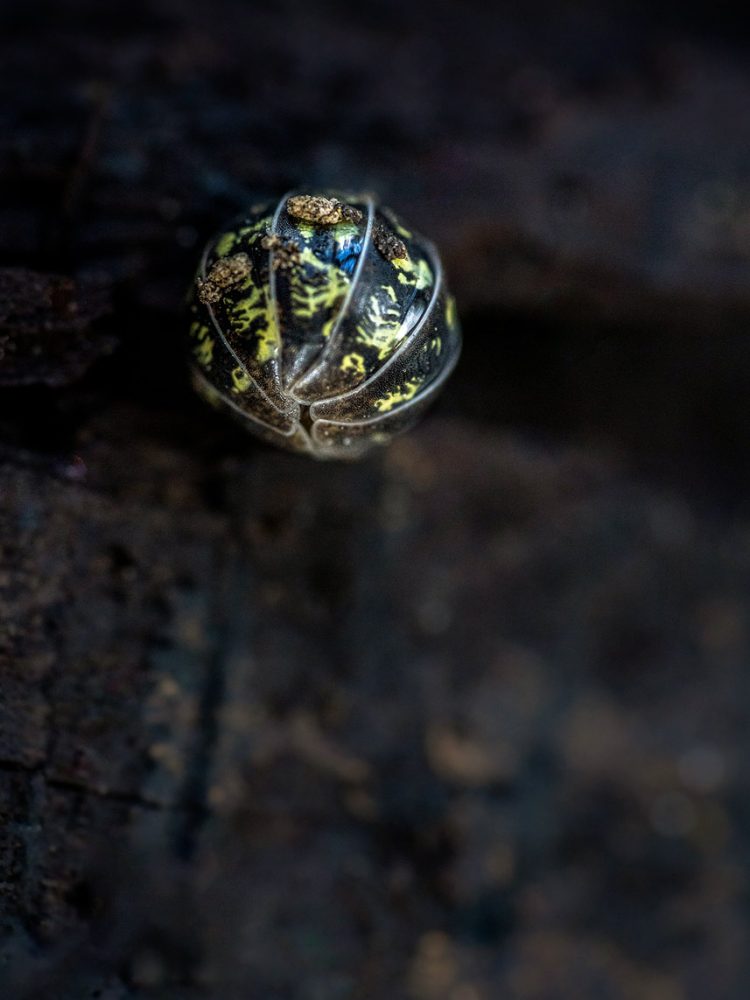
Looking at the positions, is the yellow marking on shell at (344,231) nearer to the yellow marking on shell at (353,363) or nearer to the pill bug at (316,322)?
the pill bug at (316,322)

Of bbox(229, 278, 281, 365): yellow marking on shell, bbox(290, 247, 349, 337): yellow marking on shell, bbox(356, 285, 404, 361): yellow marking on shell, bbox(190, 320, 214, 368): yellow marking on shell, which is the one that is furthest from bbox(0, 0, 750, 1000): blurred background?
bbox(356, 285, 404, 361): yellow marking on shell

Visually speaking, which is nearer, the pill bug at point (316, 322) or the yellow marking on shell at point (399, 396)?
the pill bug at point (316, 322)

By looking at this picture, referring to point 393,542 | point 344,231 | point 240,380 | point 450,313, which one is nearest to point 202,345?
point 240,380

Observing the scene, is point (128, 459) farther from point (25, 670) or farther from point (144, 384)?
point (25, 670)

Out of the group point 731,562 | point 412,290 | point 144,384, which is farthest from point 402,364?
point 731,562

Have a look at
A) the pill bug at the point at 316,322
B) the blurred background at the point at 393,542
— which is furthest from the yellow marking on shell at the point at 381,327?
the blurred background at the point at 393,542

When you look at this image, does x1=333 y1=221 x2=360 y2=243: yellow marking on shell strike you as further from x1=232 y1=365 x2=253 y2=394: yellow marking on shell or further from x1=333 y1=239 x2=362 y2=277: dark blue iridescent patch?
x1=232 y1=365 x2=253 y2=394: yellow marking on shell
